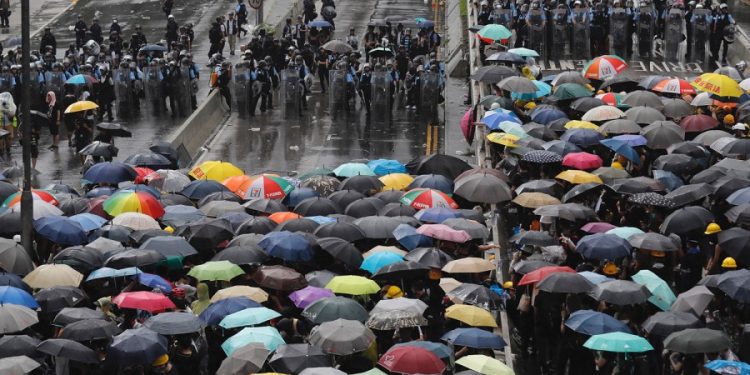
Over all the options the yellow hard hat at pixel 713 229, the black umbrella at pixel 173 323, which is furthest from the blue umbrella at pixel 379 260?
the yellow hard hat at pixel 713 229

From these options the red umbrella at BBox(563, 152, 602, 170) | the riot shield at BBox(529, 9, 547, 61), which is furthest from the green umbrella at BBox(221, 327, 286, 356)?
the riot shield at BBox(529, 9, 547, 61)

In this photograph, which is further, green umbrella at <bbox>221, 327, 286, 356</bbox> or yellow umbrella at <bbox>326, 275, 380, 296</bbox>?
Answer: yellow umbrella at <bbox>326, 275, 380, 296</bbox>

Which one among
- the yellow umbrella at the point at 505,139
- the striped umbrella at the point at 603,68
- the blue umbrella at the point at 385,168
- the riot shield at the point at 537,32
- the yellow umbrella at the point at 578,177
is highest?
the riot shield at the point at 537,32

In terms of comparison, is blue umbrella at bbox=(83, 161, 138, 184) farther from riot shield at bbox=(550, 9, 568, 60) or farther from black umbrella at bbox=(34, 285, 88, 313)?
riot shield at bbox=(550, 9, 568, 60)

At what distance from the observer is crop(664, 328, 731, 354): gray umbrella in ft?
54.2

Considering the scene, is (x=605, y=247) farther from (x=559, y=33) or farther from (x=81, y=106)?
(x=559, y=33)

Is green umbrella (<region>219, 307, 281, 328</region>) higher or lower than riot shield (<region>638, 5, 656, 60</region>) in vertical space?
lower

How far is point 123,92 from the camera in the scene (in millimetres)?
38625

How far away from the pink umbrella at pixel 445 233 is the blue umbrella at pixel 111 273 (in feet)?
14.2

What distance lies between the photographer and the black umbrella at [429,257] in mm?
19656

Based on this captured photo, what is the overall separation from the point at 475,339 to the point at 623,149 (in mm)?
9549

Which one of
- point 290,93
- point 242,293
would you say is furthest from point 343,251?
point 290,93

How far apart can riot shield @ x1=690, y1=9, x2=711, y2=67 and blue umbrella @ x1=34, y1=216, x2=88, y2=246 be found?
23.4 meters

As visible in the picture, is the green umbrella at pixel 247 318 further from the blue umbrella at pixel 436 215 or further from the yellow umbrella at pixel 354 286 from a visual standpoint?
the blue umbrella at pixel 436 215
